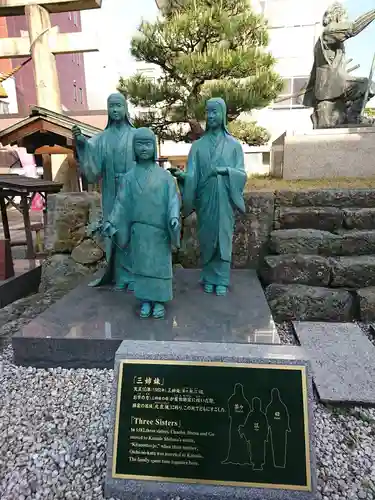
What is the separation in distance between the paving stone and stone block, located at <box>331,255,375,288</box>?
497 millimetres

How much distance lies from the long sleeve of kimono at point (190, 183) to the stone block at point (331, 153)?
3.34 meters

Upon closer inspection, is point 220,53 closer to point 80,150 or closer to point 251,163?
point 80,150

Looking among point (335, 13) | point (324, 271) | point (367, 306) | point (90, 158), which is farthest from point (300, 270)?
point (335, 13)

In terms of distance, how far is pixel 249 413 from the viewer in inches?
57.2

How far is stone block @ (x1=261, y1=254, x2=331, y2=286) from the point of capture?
3771 millimetres

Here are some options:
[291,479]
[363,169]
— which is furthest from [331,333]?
[363,169]

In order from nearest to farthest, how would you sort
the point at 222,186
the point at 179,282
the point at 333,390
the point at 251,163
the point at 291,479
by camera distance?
the point at 291,479 → the point at 333,390 → the point at 222,186 → the point at 179,282 → the point at 251,163

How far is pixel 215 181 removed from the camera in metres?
3.27

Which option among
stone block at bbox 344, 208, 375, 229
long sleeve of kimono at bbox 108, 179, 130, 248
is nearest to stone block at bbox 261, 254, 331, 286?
stone block at bbox 344, 208, 375, 229

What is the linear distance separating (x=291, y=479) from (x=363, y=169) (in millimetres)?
5749

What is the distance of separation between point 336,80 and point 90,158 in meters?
5.16

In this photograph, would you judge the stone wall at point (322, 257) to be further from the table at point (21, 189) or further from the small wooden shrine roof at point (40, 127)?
the table at point (21, 189)

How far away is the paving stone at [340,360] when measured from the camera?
7.91 ft

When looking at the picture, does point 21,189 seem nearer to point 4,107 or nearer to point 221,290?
point 221,290
